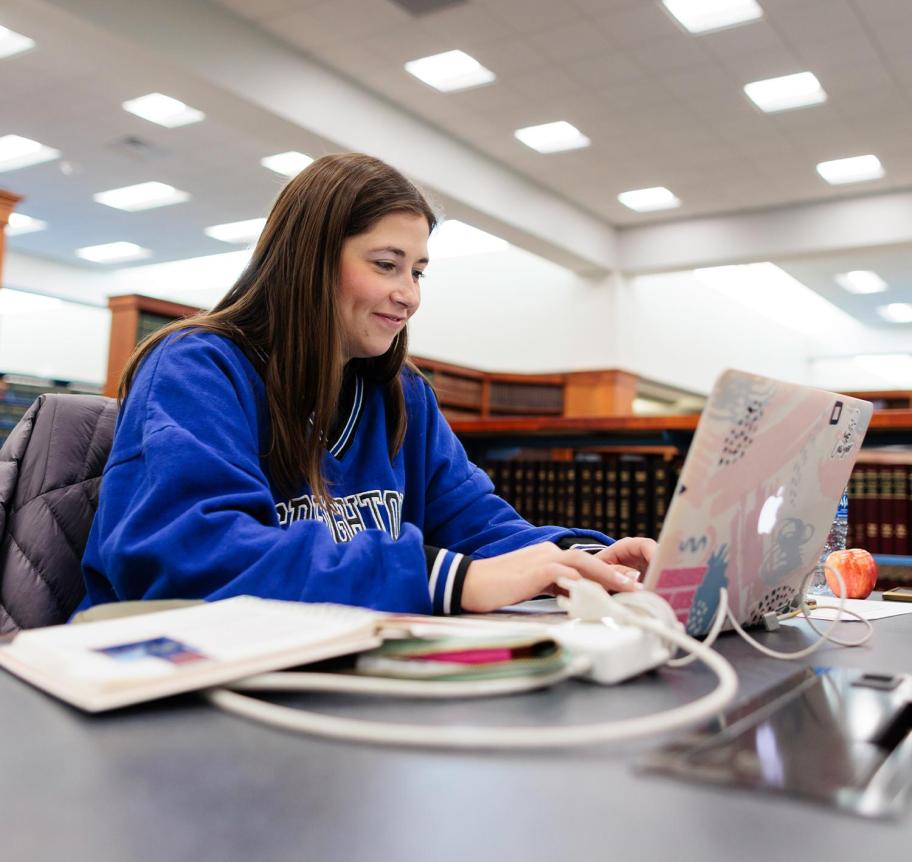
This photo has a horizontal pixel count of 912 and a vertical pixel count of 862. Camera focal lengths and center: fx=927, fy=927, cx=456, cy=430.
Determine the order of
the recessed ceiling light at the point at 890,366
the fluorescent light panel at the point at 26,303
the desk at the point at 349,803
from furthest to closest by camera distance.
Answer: the recessed ceiling light at the point at 890,366 → the fluorescent light panel at the point at 26,303 → the desk at the point at 349,803

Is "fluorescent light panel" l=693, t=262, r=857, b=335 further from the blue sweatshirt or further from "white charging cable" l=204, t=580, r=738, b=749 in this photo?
"white charging cable" l=204, t=580, r=738, b=749

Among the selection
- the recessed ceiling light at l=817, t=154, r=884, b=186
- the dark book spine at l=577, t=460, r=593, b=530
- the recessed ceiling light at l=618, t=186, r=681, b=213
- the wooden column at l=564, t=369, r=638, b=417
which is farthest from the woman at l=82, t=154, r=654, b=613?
the wooden column at l=564, t=369, r=638, b=417

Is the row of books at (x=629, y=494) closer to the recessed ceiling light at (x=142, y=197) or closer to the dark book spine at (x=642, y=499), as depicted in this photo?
the dark book spine at (x=642, y=499)

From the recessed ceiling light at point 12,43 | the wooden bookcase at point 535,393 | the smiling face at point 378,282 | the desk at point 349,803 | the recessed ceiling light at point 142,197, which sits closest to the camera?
the desk at point 349,803

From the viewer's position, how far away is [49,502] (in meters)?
1.09

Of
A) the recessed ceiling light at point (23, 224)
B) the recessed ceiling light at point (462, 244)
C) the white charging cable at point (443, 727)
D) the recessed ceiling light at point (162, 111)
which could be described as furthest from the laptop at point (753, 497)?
the recessed ceiling light at point (23, 224)

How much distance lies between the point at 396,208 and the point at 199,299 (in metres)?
10.1

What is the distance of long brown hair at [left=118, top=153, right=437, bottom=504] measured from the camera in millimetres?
1042

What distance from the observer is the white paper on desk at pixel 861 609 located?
1013mm

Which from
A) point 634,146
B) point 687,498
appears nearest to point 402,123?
point 634,146

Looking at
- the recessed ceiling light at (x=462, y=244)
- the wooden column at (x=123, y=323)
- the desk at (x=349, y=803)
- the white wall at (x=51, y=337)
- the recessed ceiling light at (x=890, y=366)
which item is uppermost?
the recessed ceiling light at (x=462, y=244)

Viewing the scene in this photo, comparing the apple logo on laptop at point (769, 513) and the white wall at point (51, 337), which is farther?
the white wall at point (51, 337)

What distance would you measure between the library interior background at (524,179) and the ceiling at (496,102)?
0.02m

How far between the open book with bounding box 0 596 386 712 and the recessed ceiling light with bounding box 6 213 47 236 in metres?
8.96
